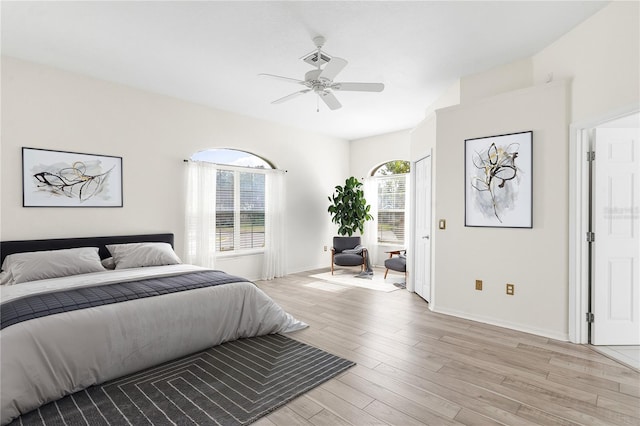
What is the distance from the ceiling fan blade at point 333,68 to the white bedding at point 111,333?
2.18 metres

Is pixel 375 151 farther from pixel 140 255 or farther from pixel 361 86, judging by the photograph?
pixel 140 255

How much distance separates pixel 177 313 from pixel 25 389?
982 mm

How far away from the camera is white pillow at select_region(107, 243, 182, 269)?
387 cm

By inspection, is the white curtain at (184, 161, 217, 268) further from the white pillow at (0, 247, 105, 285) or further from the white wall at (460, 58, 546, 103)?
the white wall at (460, 58, 546, 103)

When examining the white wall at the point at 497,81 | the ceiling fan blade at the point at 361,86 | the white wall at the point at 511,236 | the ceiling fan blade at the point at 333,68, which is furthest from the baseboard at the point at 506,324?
the ceiling fan blade at the point at 333,68

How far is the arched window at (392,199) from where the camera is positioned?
7.09 metres

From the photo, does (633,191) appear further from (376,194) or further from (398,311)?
(376,194)

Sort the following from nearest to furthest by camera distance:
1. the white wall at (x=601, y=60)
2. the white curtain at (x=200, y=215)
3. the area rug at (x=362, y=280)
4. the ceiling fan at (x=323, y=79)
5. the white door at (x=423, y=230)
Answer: the white wall at (x=601, y=60), the ceiling fan at (x=323, y=79), the white door at (x=423, y=230), the white curtain at (x=200, y=215), the area rug at (x=362, y=280)

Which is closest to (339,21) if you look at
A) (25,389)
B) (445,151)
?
(445,151)

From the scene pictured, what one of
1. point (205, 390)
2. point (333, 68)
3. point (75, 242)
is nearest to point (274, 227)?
point (75, 242)

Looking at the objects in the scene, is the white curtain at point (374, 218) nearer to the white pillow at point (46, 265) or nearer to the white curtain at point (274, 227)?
the white curtain at point (274, 227)

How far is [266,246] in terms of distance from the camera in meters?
6.04

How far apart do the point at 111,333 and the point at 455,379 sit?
2548mm

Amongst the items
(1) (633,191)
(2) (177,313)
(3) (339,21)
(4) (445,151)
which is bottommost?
(2) (177,313)
